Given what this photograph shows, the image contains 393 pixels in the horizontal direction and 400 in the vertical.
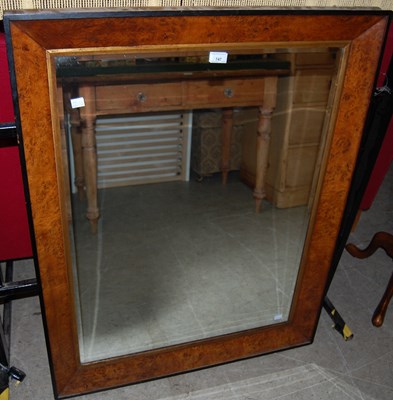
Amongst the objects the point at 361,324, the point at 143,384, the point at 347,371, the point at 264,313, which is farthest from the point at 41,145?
the point at 361,324

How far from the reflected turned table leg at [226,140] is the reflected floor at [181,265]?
0.13ft

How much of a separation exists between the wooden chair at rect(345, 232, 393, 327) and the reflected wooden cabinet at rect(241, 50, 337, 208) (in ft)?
1.49

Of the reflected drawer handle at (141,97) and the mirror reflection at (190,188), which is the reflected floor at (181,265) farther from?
the reflected drawer handle at (141,97)

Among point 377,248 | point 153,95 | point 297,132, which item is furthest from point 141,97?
point 377,248

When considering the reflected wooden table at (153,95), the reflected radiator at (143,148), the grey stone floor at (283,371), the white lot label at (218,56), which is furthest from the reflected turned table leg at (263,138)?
the grey stone floor at (283,371)

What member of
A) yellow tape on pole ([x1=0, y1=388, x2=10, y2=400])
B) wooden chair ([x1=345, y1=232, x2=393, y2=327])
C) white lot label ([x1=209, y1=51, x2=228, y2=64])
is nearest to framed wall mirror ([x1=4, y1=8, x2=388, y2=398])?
white lot label ([x1=209, y1=51, x2=228, y2=64])

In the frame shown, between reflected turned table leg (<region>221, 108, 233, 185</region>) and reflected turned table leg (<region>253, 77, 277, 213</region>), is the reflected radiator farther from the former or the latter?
reflected turned table leg (<region>253, 77, 277, 213</region>)

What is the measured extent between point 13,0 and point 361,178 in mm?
884

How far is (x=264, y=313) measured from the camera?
4.63 ft

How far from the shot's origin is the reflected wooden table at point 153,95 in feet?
3.40

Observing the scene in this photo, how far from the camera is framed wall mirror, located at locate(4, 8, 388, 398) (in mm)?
876

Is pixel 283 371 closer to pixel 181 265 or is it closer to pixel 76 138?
pixel 181 265

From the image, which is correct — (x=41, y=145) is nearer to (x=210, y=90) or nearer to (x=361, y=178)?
(x=210, y=90)

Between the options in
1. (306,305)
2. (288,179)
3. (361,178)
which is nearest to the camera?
(361,178)
